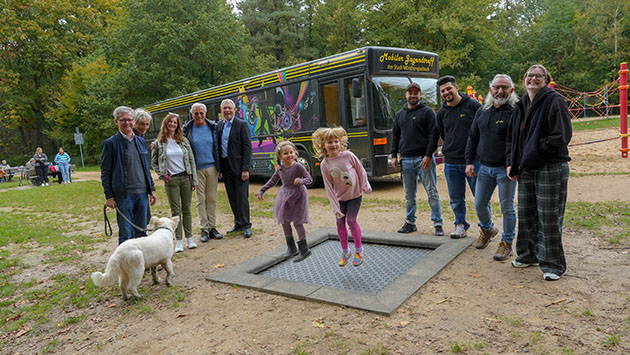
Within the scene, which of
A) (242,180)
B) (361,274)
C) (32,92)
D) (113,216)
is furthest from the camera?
(32,92)

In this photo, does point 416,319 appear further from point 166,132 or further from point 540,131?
Answer: point 166,132

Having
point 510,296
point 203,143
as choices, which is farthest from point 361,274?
point 203,143

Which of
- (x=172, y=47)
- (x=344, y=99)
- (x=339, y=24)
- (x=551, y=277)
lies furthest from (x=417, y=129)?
(x=339, y=24)

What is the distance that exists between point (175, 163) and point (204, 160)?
632 millimetres

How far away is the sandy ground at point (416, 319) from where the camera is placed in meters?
2.94

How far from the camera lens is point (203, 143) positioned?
21.0ft

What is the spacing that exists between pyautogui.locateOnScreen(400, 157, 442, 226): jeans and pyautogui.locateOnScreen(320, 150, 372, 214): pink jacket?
155 centimetres

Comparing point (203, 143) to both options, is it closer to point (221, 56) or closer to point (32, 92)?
point (221, 56)

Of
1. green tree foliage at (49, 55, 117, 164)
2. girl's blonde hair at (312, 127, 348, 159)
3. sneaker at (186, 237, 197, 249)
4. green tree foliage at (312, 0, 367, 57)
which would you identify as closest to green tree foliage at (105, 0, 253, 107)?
green tree foliage at (49, 55, 117, 164)

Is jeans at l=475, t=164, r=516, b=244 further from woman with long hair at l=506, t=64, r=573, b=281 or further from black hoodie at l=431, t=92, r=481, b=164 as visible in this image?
black hoodie at l=431, t=92, r=481, b=164

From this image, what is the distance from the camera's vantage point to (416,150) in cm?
586

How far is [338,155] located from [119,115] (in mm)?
2496

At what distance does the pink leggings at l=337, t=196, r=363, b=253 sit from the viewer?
4.54 m

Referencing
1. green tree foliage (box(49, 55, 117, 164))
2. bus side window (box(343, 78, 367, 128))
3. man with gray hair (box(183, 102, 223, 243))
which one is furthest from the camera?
green tree foliage (box(49, 55, 117, 164))
